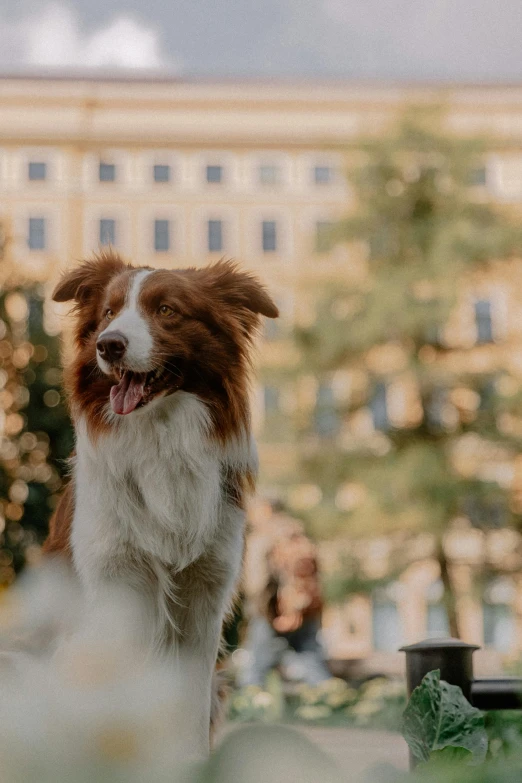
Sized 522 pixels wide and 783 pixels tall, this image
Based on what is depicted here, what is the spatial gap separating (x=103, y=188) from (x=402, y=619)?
21.5m

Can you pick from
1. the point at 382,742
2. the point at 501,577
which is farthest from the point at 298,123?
the point at 382,742

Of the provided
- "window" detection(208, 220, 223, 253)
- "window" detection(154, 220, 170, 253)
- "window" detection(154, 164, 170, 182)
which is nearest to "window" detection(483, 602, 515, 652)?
"window" detection(208, 220, 223, 253)

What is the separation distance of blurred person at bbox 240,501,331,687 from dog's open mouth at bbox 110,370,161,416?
6.53 metres

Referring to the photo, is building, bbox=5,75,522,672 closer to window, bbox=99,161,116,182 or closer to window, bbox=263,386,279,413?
window, bbox=99,161,116,182

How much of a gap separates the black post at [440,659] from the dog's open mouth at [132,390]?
30.8 inches

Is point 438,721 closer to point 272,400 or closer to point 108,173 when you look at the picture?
point 272,400

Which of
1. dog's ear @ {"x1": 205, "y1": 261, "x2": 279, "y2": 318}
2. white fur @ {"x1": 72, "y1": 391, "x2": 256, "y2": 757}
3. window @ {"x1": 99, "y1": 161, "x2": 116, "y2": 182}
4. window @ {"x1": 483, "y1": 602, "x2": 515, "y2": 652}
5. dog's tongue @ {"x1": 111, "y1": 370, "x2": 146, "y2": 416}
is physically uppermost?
window @ {"x1": 99, "y1": 161, "x2": 116, "y2": 182}

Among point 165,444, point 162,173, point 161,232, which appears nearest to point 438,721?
point 165,444

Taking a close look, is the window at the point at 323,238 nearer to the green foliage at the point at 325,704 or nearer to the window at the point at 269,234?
the green foliage at the point at 325,704

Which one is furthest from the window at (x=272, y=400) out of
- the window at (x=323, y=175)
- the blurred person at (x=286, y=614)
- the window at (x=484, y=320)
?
the window at (x=323, y=175)

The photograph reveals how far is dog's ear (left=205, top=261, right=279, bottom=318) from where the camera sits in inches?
83.1

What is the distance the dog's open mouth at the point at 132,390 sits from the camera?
1959 mm

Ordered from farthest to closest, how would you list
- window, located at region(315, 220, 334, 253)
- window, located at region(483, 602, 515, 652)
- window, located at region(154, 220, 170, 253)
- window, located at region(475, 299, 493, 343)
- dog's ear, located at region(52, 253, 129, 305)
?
window, located at region(154, 220, 170, 253) < window, located at region(475, 299, 493, 343) < window, located at region(483, 602, 515, 652) < window, located at region(315, 220, 334, 253) < dog's ear, located at region(52, 253, 129, 305)

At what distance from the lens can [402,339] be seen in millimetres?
18922
